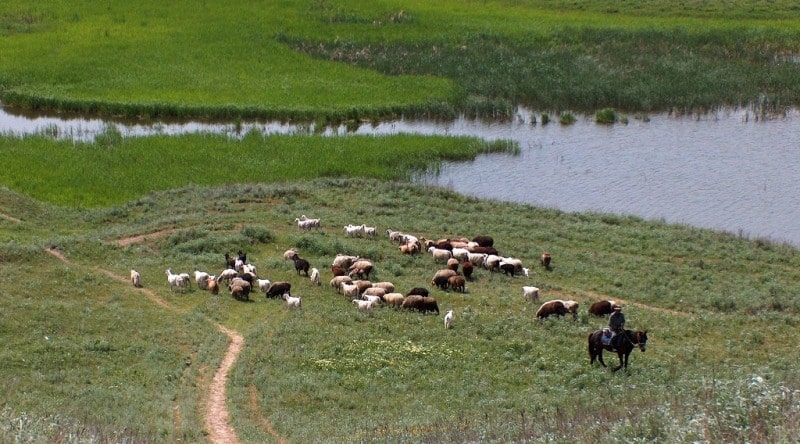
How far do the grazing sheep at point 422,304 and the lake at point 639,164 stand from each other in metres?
16.1

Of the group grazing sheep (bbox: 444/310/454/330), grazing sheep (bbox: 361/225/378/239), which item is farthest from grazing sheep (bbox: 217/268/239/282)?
grazing sheep (bbox: 444/310/454/330)

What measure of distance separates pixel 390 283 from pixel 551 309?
4659 millimetres

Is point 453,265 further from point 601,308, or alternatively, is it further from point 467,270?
point 601,308

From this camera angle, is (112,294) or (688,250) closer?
(112,294)

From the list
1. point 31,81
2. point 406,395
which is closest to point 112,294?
point 406,395

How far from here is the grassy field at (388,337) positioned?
56.4ft

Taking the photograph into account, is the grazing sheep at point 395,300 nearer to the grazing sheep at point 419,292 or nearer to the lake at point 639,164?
the grazing sheep at point 419,292

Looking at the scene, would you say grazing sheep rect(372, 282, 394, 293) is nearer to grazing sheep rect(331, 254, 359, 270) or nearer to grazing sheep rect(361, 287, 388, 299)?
grazing sheep rect(361, 287, 388, 299)

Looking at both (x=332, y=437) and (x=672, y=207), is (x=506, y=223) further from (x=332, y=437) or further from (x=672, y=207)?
(x=332, y=437)

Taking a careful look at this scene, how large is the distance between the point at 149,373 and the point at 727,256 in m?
20.3

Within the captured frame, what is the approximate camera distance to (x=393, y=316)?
2627 centimetres

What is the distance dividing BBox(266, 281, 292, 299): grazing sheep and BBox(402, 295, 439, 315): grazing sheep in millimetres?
3435

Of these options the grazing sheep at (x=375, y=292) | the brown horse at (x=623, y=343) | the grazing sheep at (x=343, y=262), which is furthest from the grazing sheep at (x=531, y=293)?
the brown horse at (x=623, y=343)

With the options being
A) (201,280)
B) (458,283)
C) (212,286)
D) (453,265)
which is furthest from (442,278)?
(201,280)
